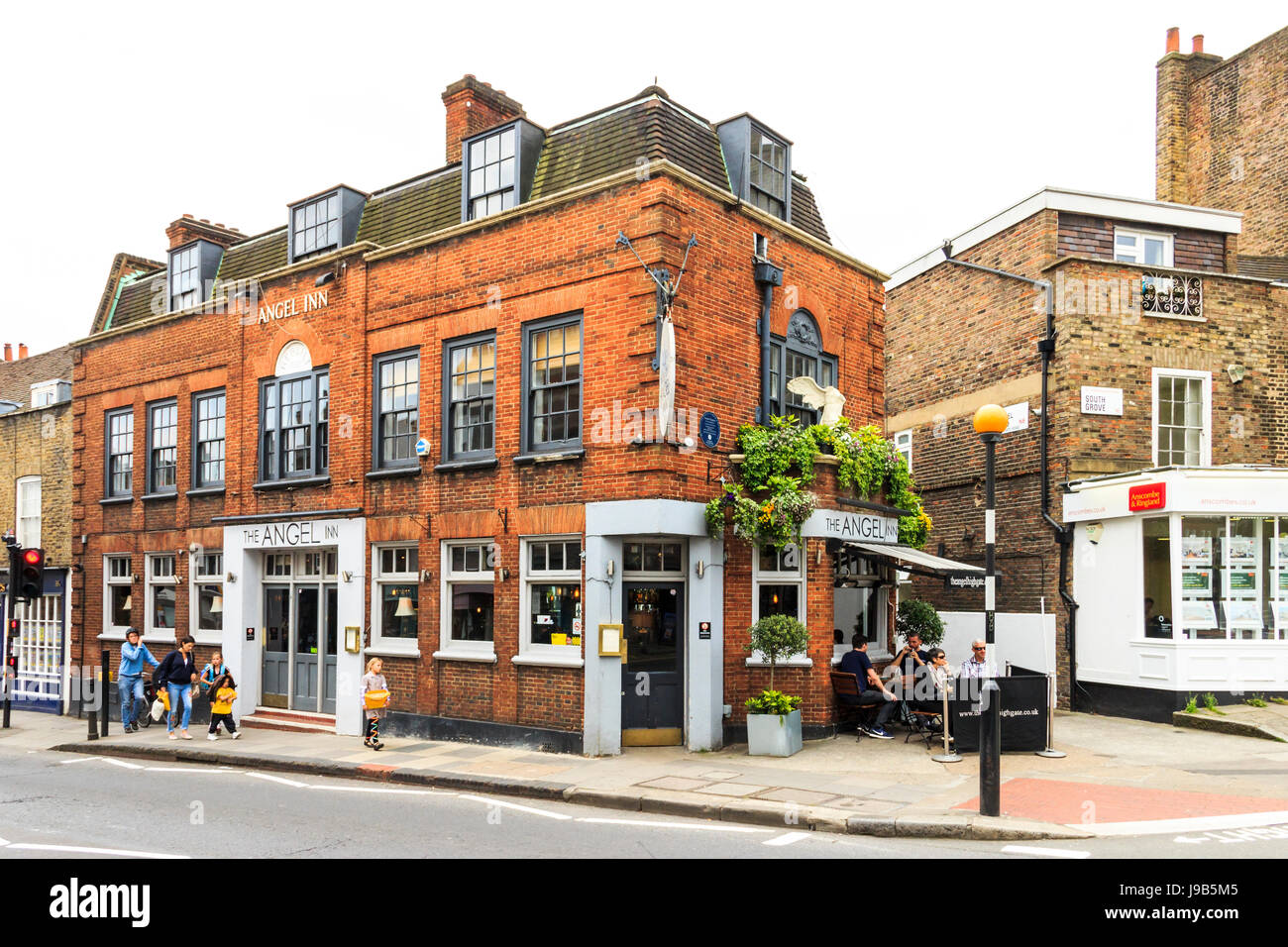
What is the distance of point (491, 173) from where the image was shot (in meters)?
16.8

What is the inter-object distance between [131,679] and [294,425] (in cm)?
587

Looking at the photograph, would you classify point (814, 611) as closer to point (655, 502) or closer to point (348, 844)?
point (655, 502)

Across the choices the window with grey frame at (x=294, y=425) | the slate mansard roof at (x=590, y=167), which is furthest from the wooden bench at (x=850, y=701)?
the window with grey frame at (x=294, y=425)

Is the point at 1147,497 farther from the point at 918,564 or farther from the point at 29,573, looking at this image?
→ the point at 29,573

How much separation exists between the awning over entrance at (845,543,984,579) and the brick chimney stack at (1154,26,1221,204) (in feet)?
58.3

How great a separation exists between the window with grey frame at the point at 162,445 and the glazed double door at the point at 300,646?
4320 mm

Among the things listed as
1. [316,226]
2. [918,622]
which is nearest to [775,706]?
[918,622]

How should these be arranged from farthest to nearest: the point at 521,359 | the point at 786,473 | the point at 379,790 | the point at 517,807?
the point at 521,359, the point at 786,473, the point at 379,790, the point at 517,807

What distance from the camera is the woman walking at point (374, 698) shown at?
15703 millimetres

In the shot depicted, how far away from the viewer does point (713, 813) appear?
10781mm

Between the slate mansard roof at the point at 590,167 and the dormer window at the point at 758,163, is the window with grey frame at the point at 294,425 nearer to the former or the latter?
the slate mansard roof at the point at 590,167

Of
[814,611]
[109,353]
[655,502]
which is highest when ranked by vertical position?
[109,353]

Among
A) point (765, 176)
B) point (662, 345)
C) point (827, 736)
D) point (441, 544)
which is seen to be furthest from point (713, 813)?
point (765, 176)
